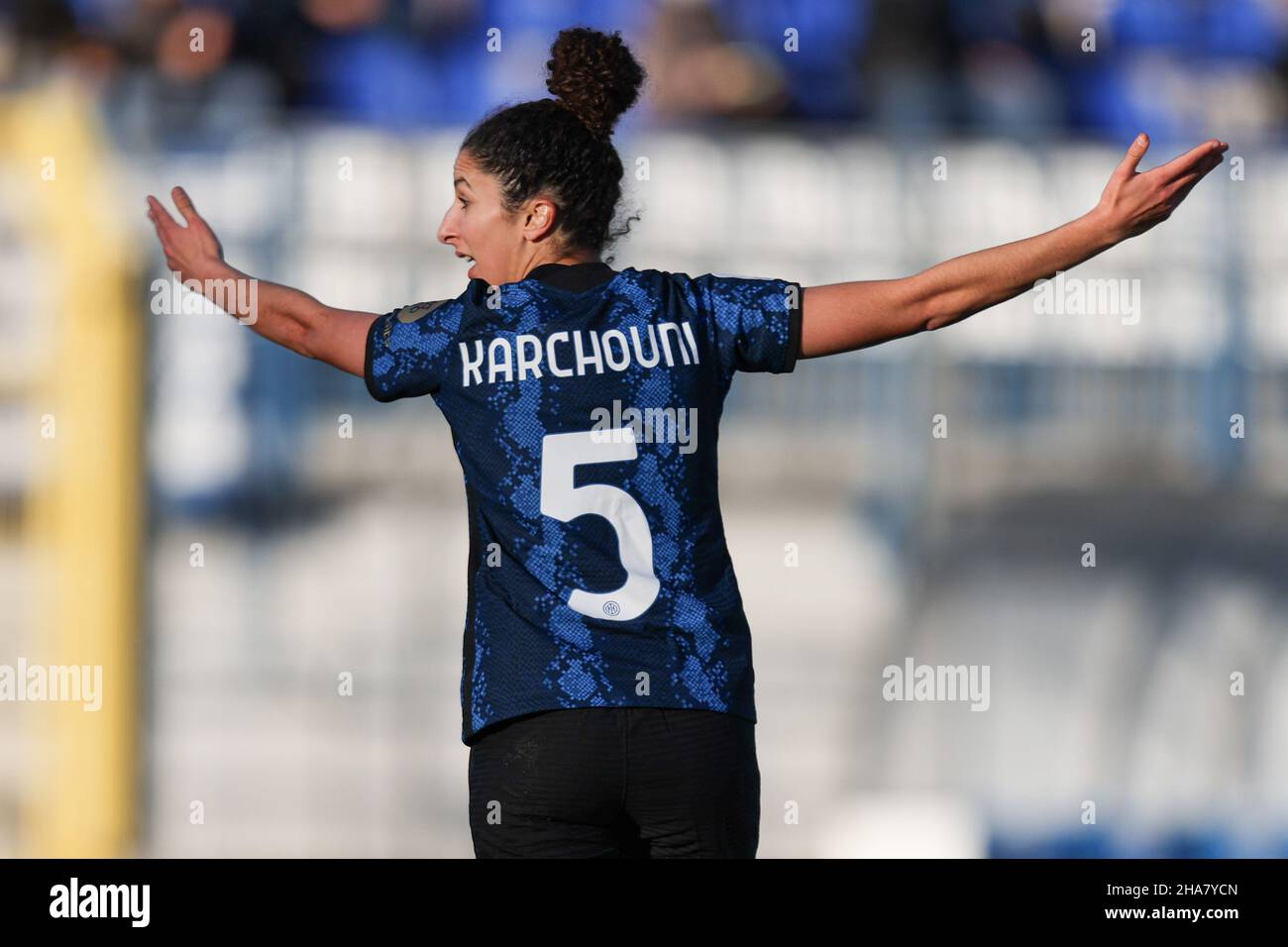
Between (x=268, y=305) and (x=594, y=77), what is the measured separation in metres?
0.46

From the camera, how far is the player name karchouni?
5.43 ft

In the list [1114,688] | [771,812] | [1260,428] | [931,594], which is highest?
[1260,428]

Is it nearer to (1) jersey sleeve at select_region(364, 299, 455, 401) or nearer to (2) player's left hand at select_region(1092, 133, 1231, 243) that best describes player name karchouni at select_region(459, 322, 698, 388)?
(1) jersey sleeve at select_region(364, 299, 455, 401)

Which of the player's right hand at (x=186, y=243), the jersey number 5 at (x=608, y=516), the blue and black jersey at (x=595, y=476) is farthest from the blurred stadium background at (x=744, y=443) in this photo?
the jersey number 5 at (x=608, y=516)

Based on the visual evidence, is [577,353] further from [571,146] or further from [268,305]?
[268,305]

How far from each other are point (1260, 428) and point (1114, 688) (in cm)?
81

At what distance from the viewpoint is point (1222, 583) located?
4.31 metres

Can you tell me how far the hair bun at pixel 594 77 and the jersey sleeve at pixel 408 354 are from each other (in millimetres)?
287

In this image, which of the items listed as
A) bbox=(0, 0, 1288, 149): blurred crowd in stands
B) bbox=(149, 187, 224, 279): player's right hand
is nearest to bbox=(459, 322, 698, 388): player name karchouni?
bbox=(149, 187, 224, 279): player's right hand

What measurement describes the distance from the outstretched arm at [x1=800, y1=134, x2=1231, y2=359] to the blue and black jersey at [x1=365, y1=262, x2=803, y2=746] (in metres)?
0.05

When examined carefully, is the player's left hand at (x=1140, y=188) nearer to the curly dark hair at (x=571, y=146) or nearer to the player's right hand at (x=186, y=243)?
the curly dark hair at (x=571, y=146)
